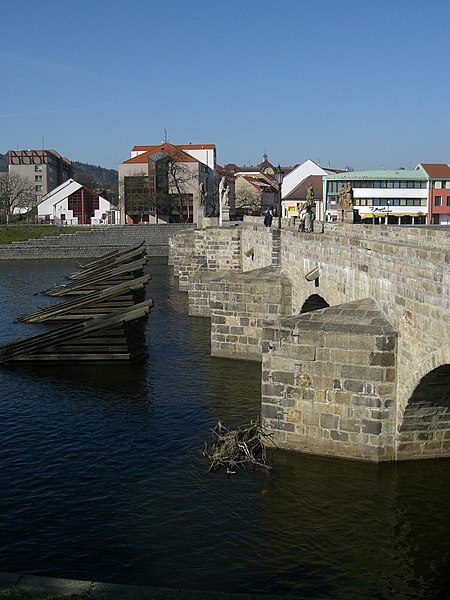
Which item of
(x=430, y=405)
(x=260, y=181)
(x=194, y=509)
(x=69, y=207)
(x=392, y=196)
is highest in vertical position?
(x=260, y=181)

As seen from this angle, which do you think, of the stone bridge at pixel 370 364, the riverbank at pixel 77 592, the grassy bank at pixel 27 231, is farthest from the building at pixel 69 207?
the riverbank at pixel 77 592

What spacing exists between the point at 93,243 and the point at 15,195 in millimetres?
46349

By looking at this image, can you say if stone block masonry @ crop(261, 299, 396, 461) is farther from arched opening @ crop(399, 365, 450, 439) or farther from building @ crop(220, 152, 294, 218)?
building @ crop(220, 152, 294, 218)

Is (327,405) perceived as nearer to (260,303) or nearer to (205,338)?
(260,303)

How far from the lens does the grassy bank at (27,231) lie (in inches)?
3044

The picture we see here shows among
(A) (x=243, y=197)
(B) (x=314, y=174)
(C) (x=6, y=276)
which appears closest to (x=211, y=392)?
(C) (x=6, y=276)

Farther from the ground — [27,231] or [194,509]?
[27,231]

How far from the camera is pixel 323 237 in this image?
65.2ft

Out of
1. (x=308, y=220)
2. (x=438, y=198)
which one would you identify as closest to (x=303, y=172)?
(x=438, y=198)

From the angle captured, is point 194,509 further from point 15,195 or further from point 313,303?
point 15,195

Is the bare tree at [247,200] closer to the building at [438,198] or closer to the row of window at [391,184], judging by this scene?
the row of window at [391,184]

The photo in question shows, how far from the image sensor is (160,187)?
86875 mm

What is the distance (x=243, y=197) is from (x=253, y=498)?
107 meters

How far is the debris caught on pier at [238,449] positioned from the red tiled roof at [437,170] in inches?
2342
